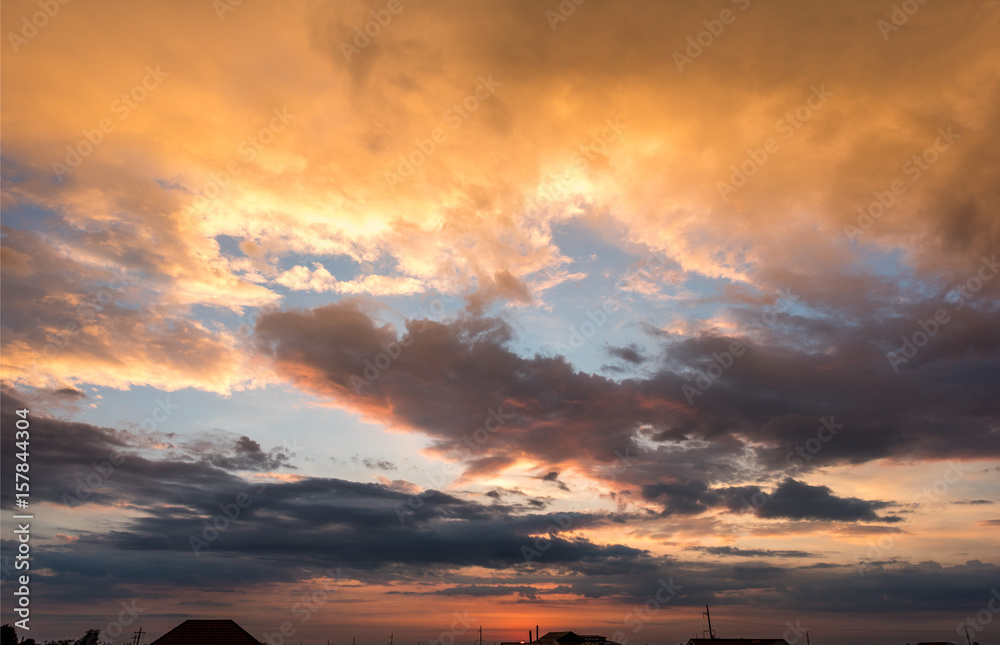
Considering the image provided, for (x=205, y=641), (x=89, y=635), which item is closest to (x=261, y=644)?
(x=205, y=641)

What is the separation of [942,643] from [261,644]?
415ft

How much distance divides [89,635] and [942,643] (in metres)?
160

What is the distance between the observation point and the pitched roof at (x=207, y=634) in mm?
78000

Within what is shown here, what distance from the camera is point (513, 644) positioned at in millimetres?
145125

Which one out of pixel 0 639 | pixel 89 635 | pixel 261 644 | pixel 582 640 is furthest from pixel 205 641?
pixel 582 640

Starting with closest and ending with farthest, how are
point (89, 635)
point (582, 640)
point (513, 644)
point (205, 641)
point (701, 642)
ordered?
point (205, 641) → point (89, 635) → point (701, 642) → point (582, 640) → point (513, 644)

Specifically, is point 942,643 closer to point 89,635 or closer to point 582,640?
point 582,640

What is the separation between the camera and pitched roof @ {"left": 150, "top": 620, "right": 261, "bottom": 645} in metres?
78.0

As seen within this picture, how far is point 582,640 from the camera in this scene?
127125 mm

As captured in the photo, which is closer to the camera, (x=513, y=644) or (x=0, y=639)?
(x=0, y=639)

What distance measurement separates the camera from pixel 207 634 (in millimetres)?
79250

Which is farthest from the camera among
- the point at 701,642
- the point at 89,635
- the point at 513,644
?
the point at 513,644

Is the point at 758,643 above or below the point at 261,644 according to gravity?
below

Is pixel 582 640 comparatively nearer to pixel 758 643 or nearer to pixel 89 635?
pixel 758 643
